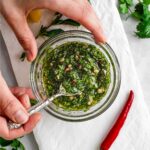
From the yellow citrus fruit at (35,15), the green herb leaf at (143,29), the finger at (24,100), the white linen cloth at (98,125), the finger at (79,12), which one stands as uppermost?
the finger at (79,12)

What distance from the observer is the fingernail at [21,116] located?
1.28 m

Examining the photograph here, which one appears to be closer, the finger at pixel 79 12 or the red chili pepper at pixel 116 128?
the finger at pixel 79 12

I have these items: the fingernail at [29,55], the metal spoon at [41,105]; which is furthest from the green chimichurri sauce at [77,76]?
the fingernail at [29,55]

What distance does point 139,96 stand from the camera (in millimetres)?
1488

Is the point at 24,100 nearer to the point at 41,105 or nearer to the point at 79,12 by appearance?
the point at 41,105

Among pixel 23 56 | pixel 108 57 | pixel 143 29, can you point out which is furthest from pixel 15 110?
pixel 143 29

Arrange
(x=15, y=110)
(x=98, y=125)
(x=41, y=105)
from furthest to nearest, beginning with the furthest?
(x=98, y=125) → (x=41, y=105) → (x=15, y=110)

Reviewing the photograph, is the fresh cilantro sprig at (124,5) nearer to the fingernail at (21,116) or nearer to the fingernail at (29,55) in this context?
the fingernail at (29,55)

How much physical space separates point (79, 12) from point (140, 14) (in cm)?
26

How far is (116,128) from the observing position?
147 cm

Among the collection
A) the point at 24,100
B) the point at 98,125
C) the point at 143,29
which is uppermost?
the point at 143,29

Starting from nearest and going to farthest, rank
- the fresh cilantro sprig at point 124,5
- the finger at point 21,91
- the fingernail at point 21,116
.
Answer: the fingernail at point 21,116, the finger at point 21,91, the fresh cilantro sprig at point 124,5

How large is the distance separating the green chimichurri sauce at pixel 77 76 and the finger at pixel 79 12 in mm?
126

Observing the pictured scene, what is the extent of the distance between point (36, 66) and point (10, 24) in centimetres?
16
